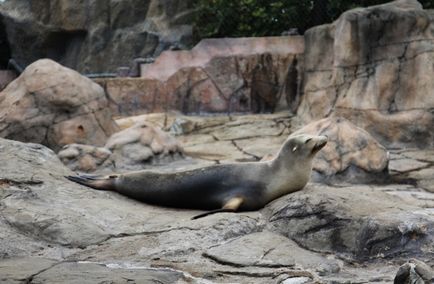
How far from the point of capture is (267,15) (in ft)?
44.5

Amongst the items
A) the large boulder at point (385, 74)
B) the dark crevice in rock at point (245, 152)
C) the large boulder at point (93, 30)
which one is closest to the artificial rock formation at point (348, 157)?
the dark crevice in rock at point (245, 152)

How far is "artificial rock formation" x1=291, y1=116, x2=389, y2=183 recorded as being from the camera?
7266 mm

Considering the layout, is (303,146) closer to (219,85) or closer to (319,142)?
(319,142)

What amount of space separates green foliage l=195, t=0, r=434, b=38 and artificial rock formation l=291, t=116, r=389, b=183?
595cm

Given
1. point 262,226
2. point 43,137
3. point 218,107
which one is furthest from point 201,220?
point 218,107

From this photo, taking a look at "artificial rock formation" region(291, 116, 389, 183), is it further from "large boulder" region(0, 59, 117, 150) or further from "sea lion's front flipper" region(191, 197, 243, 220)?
"large boulder" region(0, 59, 117, 150)

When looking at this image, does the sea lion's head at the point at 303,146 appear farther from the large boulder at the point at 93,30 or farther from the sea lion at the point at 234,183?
the large boulder at the point at 93,30

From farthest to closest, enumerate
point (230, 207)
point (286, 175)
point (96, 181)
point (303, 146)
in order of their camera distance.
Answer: point (96, 181), point (303, 146), point (286, 175), point (230, 207)

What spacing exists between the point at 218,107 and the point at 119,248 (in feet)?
25.5

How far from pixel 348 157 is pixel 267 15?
672 cm

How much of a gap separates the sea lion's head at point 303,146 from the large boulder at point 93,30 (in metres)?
11.1

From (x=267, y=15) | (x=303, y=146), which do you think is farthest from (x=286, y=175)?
(x=267, y=15)

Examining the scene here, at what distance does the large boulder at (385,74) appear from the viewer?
9086 mm

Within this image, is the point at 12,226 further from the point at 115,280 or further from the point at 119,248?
the point at 115,280
